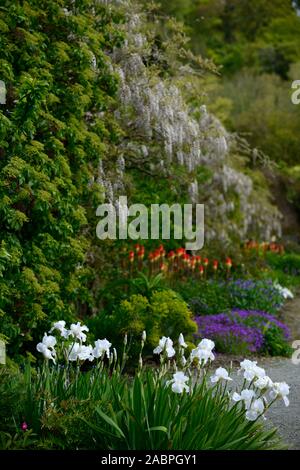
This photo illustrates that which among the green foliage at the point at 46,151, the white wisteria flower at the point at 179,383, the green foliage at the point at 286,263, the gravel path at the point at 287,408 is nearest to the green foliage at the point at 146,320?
the green foliage at the point at 46,151

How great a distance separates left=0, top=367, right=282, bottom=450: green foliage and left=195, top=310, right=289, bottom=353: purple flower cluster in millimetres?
3709

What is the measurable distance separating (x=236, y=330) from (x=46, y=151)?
9.79 ft

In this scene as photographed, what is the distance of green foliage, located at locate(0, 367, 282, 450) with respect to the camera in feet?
12.3

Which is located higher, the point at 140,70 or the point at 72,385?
the point at 140,70

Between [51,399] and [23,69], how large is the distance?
3433mm

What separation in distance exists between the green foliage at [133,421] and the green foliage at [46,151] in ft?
5.51

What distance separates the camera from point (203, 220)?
11.5m

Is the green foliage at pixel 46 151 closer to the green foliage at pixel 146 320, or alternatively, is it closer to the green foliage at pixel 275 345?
the green foliage at pixel 146 320

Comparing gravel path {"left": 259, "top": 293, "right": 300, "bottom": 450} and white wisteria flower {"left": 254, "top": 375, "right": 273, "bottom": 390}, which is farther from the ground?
white wisteria flower {"left": 254, "top": 375, "right": 273, "bottom": 390}

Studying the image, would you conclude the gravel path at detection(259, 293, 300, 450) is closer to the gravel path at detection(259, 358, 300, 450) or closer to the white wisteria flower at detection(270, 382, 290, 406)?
the gravel path at detection(259, 358, 300, 450)

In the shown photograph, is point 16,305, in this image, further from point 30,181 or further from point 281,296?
point 281,296

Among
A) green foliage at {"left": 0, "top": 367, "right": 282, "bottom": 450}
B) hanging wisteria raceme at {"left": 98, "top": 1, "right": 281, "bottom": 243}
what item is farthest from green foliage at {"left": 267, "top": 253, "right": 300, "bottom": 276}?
green foliage at {"left": 0, "top": 367, "right": 282, "bottom": 450}

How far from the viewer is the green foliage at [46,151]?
18.9ft
